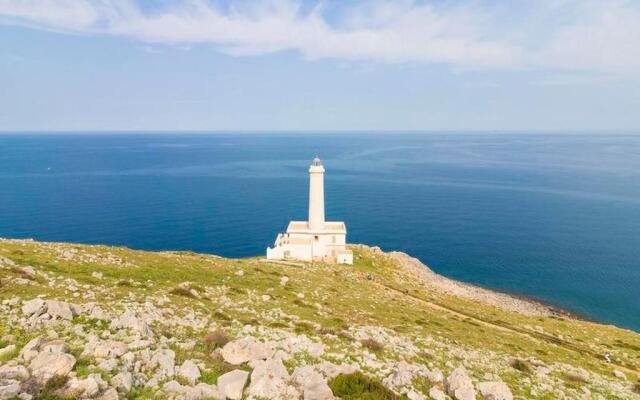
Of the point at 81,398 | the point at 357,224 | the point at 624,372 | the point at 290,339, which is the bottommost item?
the point at 357,224

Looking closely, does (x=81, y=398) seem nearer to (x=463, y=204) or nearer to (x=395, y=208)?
(x=395, y=208)

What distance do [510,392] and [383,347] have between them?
19.4 ft

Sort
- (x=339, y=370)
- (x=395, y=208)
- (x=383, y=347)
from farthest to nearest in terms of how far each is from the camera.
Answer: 1. (x=395, y=208)
2. (x=383, y=347)
3. (x=339, y=370)

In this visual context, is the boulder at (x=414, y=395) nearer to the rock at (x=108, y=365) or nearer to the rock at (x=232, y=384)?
the rock at (x=232, y=384)

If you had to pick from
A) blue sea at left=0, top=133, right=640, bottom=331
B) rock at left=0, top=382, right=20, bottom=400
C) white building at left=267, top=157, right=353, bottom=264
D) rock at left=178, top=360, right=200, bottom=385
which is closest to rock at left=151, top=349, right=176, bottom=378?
rock at left=178, top=360, right=200, bottom=385

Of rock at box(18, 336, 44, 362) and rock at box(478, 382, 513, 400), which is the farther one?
rock at box(478, 382, 513, 400)

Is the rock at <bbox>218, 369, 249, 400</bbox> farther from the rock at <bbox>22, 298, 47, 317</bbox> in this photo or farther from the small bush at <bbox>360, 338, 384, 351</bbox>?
the rock at <bbox>22, 298, 47, 317</bbox>

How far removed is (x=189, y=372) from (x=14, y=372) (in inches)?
196

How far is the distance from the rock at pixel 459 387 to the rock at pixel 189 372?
9.69m

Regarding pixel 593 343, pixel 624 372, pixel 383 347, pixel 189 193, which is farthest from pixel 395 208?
pixel 383 347

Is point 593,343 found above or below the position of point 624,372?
below

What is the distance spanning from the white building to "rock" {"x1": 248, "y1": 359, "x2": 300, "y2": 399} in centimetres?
4160

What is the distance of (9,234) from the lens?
93.2 metres

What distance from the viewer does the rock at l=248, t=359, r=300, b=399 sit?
1264cm
